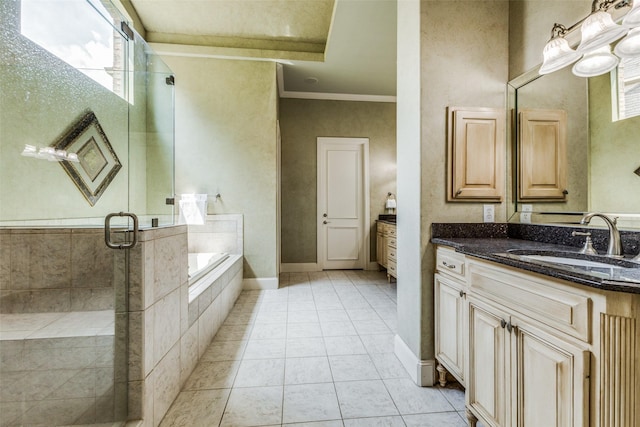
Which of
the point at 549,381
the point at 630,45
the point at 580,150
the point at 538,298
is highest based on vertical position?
the point at 630,45

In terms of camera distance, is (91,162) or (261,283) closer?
(91,162)

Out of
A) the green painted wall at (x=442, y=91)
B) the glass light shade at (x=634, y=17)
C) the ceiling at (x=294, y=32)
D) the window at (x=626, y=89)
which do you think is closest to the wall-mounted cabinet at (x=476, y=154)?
the green painted wall at (x=442, y=91)

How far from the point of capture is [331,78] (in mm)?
4281

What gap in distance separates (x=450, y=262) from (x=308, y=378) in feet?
3.75

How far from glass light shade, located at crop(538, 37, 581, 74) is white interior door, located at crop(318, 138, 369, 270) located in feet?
11.4

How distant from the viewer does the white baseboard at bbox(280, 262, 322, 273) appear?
15.9ft

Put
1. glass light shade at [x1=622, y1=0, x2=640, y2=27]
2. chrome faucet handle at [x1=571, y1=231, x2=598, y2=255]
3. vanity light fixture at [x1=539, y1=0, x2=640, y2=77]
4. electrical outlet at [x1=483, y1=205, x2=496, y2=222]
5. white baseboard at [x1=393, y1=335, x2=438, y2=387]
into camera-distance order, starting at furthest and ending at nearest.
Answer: electrical outlet at [x1=483, y1=205, x2=496, y2=222]
white baseboard at [x1=393, y1=335, x2=438, y2=387]
chrome faucet handle at [x1=571, y1=231, x2=598, y2=255]
vanity light fixture at [x1=539, y1=0, x2=640, y2=77]
glass light shade at [x1=622, y1=0, x2=640, y2=27]

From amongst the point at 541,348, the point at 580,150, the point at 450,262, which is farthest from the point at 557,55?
the point at 541,348

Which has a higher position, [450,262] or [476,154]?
[476,154]

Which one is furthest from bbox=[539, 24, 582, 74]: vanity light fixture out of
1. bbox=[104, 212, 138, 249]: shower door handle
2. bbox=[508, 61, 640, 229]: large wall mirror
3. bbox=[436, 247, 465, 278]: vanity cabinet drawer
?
bbox=[104, 212, 138, 249]: shower door handle

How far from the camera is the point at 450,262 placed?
1595 mm

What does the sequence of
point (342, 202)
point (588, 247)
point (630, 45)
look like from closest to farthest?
point (630, 45) → point (588, 247) → point (342, 202)

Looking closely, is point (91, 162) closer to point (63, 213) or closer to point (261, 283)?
point (63, 213)

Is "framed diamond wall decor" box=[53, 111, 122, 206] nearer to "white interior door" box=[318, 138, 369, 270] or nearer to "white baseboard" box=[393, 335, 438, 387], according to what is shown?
"white baseboard" box=[393, 335, 438, 387]
